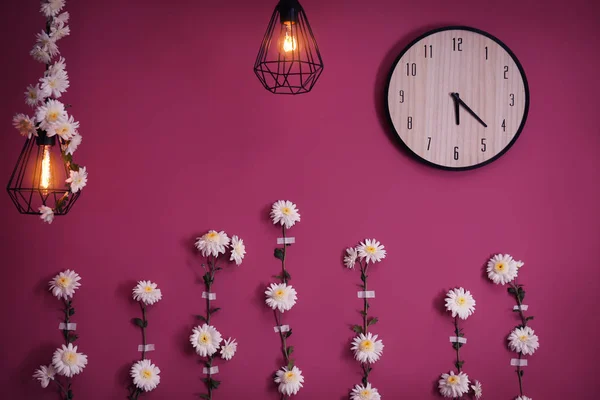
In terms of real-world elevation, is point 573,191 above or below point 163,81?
below

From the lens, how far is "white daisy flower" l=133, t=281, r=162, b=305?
7.38 ft

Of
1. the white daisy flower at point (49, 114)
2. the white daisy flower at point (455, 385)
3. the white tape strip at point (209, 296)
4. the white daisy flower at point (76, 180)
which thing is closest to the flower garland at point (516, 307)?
the white daisy flower at point (455, 385)

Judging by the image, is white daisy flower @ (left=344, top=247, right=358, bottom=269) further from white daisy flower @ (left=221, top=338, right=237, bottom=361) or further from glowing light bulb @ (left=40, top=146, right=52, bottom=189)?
glowing light bulb @ (left=40, top=146, right=52, bottom=189)

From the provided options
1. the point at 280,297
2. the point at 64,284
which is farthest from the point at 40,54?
the point at 280,297

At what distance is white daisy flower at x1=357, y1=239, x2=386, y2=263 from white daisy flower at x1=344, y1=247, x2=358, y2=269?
2 cm

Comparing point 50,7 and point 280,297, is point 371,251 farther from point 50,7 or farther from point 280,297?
point 50,7

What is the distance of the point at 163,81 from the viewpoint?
2338mm

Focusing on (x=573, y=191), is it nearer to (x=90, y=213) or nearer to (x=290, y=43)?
(x=290, y=43)

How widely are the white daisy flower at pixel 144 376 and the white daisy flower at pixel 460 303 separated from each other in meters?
1.22

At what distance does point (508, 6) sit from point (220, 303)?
1762mm

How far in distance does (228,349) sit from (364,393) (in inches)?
22.8

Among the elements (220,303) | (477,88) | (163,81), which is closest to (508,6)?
(477,88)

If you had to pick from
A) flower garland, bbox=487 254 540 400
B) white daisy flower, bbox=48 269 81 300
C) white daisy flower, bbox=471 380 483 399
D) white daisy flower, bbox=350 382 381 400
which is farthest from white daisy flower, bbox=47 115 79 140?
white daisy flower, bbox=471 380 483 399

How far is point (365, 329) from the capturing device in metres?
2.40
